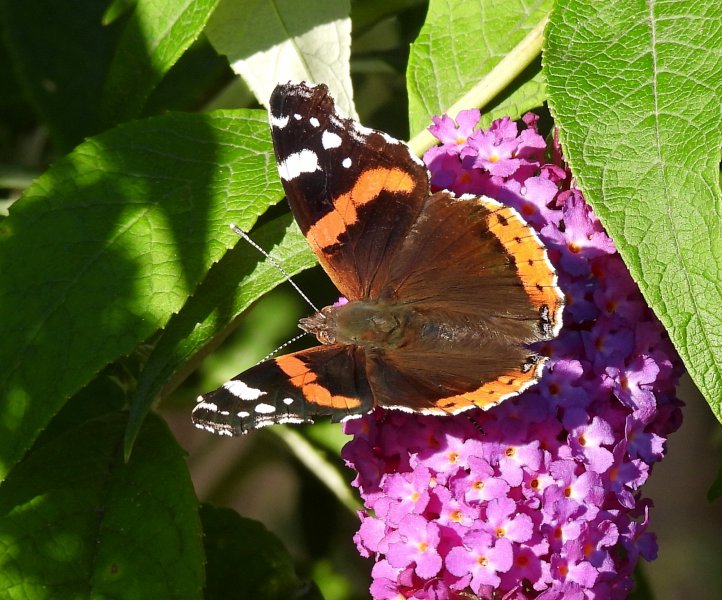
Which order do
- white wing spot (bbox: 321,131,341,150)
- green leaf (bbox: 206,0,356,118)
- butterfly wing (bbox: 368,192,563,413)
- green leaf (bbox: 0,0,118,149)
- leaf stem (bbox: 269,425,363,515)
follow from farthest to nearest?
1. green leaf (bbox: 0,0,118,149)
2. leaf stem (bbox: 269,425,363,515)
3. green leaf (bbox: 206,0,356,118)
4. white wing spot (bbox: 321,131,341,150)
5. butterfly wing (bbox: 368,192,563,413)

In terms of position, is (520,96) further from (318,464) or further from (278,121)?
(318,464)

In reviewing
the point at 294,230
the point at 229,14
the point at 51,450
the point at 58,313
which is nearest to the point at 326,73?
the point at 229,14

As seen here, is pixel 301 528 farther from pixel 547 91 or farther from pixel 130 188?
pixel 547 91

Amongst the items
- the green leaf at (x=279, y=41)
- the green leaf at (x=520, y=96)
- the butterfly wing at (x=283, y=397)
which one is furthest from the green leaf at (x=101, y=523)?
the green leaf at (x=520, y=96)

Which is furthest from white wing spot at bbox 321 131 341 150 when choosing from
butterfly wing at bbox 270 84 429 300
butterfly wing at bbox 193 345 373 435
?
butterfly wing at bbox 193 345 373 435

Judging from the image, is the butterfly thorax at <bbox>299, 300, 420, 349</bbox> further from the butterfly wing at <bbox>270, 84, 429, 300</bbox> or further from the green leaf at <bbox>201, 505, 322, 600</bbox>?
the green leaf at <bbox>201, 505, 322, 600</bbox>

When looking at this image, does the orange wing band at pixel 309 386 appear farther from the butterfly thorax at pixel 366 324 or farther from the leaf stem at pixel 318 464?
the leaf stem at pixel 318 464
